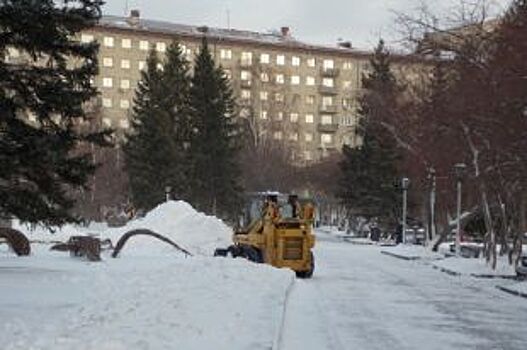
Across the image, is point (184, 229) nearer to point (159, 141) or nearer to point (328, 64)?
point (159, 141)

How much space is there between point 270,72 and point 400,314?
372 feet

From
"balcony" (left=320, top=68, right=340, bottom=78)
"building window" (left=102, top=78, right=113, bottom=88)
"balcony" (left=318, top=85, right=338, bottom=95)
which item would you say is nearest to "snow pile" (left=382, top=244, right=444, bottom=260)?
"building window" (left=102, top=78, right=113, bottom=88)

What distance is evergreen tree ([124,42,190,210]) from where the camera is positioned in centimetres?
7131

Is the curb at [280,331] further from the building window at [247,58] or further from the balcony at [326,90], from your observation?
the balcony at [326,90]

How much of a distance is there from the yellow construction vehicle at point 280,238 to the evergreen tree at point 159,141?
1428 inches

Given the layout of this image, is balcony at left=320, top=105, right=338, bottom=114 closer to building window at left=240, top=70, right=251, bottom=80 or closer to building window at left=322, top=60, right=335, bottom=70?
building window at left=322, top=60, right=335, bottom=70

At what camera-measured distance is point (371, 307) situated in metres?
22.2

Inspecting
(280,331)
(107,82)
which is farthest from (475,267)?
(107,82)

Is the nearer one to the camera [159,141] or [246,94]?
[159,141]

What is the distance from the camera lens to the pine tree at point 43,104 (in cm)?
2381

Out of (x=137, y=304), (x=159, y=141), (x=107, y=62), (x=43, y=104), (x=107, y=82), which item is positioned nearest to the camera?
(x=137, y=304)

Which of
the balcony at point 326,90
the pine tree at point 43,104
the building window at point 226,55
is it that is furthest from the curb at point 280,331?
the balcony at point 326,90

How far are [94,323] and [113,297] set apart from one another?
4195 millimetres

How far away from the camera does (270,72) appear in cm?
13288
